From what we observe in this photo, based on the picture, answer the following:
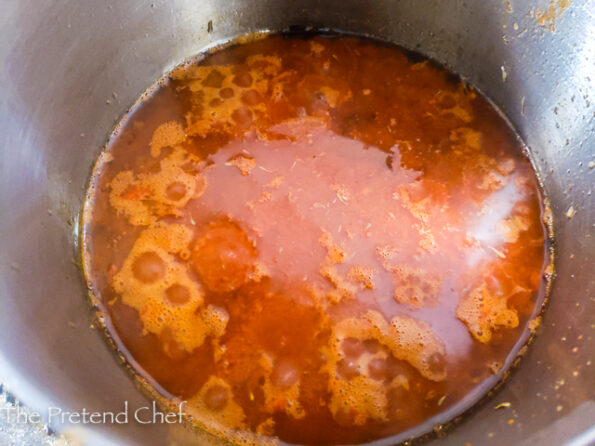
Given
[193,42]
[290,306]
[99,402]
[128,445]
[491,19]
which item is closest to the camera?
Answer: [128,445]

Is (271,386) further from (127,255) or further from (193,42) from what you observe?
(193,42)

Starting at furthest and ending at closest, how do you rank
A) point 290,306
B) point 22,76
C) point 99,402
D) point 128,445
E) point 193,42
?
point 193,42
point 290,306
point 22,76
point 99,402
point 128,445

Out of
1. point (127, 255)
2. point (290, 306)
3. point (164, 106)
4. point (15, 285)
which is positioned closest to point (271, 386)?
point (290, 306)

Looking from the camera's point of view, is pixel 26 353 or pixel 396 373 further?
pixel 396 373

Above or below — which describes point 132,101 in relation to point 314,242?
above

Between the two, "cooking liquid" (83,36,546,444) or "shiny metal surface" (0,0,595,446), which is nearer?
"shiny metal surface" (0,0,595,446)

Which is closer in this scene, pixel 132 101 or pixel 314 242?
pixel 314 242
